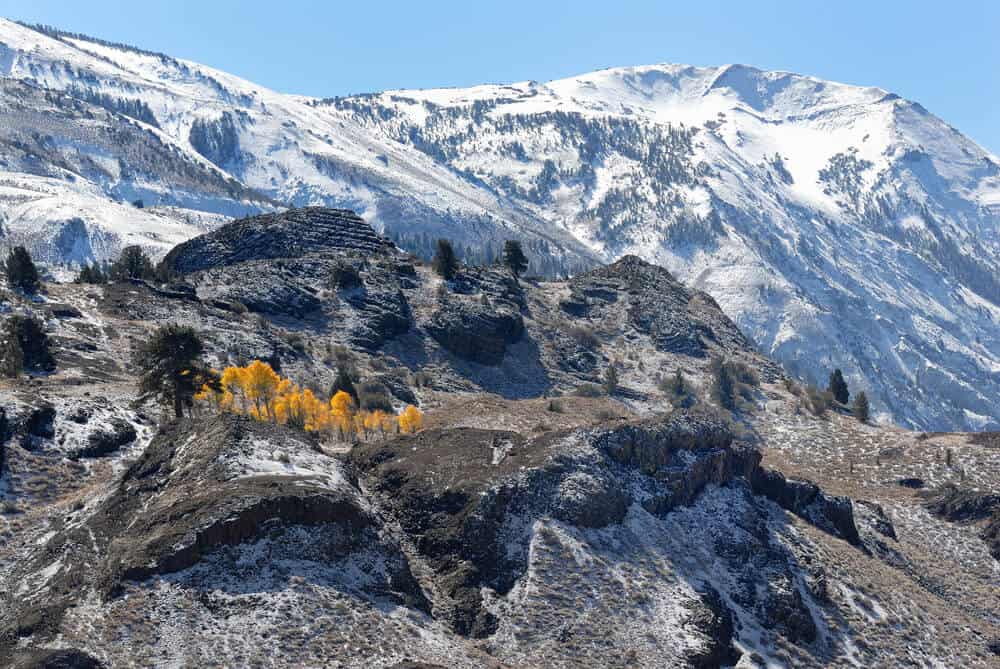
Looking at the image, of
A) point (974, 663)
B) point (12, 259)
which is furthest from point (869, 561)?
point (12, 259)

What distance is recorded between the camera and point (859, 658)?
46906 mm

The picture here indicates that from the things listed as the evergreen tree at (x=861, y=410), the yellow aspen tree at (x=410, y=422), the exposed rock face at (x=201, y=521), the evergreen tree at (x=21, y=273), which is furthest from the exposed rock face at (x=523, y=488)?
the evergreen tree at (x=861, y=410)

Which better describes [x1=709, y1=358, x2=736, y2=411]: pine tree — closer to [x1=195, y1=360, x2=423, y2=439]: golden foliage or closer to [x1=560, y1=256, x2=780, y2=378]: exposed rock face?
[x1=560, y1=256, x2=780, y2=378]: exposed rock face

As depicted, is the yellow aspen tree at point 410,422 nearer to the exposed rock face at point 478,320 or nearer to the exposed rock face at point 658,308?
the exposed rock face at point 478,320

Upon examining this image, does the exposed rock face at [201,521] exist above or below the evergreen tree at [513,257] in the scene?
below

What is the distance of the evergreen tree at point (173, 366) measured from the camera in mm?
55281

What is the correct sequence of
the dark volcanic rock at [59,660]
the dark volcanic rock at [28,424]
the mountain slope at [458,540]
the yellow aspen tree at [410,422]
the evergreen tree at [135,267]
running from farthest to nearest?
the evergreen tree at [135,267]
the yellow aspen tree at [410,422]
the dark volcanic rock at [28,424]
the mountain slope at [458,540]
the dark volcanic rock at [59,660]

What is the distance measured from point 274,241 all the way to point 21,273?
37.9 meters

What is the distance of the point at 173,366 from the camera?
183ft

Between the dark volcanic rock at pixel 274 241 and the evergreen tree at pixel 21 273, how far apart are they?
27354mm

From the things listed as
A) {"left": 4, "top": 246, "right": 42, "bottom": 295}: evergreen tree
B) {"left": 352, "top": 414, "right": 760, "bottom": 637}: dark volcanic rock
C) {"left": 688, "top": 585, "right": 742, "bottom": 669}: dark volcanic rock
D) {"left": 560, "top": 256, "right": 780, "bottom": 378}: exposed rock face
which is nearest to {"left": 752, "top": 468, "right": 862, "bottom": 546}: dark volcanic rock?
{"left": 352, "top": 414, "right": 760, "bottom": 637}: dark volcanic rock

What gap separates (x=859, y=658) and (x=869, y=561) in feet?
35.8

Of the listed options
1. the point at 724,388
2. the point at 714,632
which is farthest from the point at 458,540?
the point at 724,388

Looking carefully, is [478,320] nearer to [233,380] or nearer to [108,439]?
[233,380]
